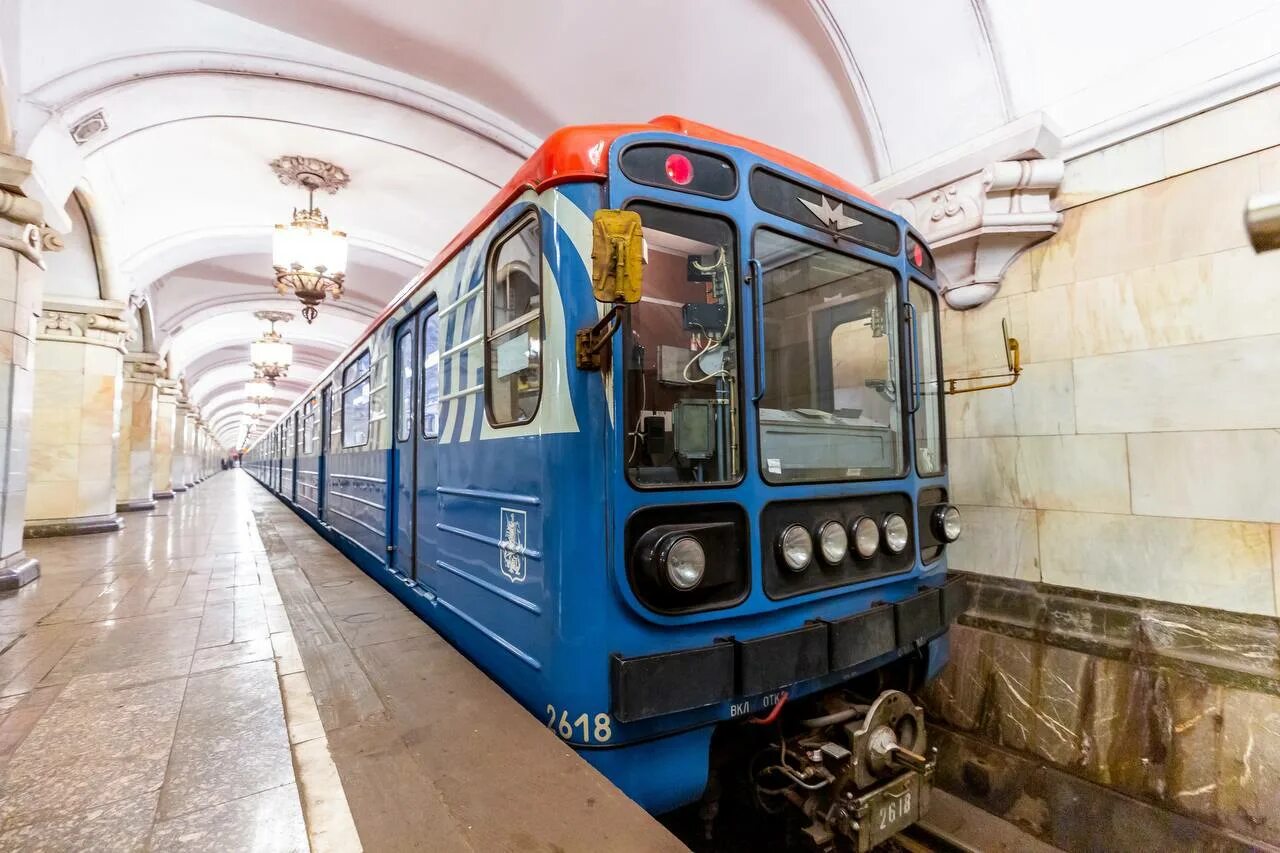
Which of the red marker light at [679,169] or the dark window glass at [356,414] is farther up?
the red marker light at [679,169]

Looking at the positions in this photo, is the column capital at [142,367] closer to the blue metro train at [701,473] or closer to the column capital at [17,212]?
the column capital at [17,212]

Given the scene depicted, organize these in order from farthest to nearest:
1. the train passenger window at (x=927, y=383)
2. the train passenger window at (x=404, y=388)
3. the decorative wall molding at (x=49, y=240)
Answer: the decorative wall molding at (x=49, y=240)
the train passenger window at (x=404, y=388)
the train passenger window at (x=927, y=383)

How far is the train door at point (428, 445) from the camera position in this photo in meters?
3.29

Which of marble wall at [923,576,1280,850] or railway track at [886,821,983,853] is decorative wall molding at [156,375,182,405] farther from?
marble wall at [923,576,1280,850]

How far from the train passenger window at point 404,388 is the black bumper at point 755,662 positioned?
2.54 meters

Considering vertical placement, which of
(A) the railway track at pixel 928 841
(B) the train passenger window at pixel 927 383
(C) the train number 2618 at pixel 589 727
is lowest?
(A) the railway track at pixel 928 841

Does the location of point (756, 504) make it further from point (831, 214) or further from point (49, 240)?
point (49, 240)

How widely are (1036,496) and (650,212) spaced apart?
11.8 ft

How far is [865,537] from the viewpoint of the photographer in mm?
2443

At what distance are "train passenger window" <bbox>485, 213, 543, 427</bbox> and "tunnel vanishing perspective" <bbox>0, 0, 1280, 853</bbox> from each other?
1.1 inches

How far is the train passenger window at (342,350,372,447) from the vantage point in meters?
5.14

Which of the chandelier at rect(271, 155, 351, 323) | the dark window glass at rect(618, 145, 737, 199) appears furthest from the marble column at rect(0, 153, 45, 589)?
the dark window glass at rect(618, 145, 737, 199)

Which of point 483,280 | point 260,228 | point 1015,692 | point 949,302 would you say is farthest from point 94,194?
point 1015,692

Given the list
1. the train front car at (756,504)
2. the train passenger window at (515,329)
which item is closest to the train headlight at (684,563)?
the train front car at (756,504)
